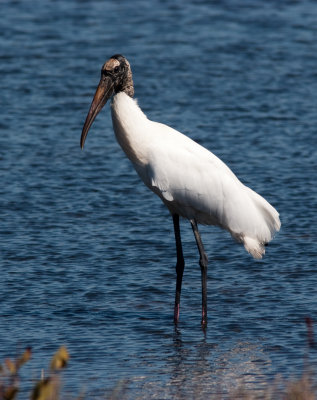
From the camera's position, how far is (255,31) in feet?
69.4

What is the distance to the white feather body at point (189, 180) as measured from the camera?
28.2 feet

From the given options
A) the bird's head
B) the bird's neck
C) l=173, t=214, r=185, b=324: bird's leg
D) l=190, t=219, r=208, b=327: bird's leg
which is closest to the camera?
the bird's neck

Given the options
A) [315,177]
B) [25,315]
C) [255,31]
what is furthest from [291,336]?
[255,31]

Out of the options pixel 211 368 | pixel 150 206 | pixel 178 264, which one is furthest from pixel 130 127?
pixel 150 206

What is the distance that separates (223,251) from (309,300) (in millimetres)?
1590

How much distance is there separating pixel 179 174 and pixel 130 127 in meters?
0.55

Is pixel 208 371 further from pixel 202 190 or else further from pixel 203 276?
pixel 202 190

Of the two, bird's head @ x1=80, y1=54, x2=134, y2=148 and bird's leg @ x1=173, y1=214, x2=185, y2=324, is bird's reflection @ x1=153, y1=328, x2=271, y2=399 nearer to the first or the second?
bird's leg @ x1=173, y1=214, x2=185, y2=324

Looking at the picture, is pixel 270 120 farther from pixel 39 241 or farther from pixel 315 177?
pixel 39 241

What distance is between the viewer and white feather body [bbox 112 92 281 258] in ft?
28.2

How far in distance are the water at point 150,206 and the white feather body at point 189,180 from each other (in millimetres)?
686

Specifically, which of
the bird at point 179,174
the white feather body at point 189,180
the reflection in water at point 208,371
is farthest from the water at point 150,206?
the white feather body at point 189,180

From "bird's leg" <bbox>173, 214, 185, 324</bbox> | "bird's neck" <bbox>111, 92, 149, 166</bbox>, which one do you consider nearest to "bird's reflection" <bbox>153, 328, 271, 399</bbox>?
"bird's leg" <bbox>173, 214, 185, 324</bbox>

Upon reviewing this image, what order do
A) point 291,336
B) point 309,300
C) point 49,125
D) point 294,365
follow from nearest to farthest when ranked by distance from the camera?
point 294,365 → point 291,336 → point 309,300 → point 49,125
